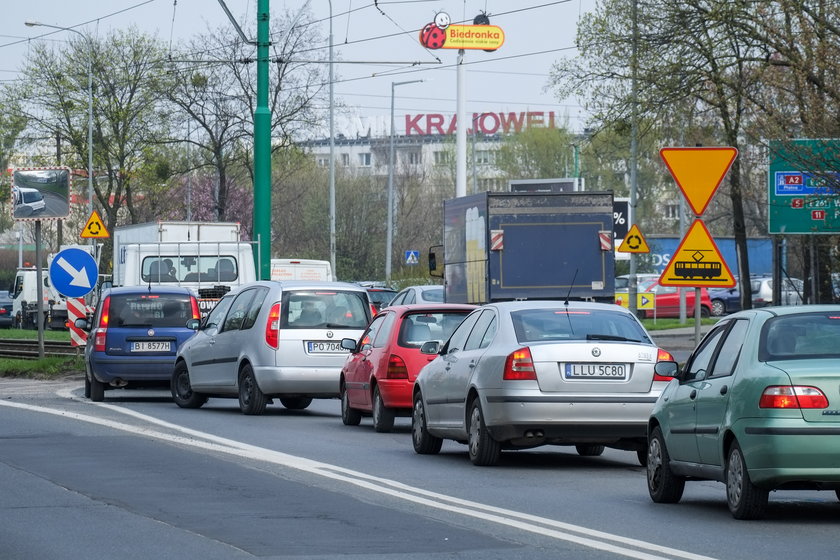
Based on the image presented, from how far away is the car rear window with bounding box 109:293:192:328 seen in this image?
2303 cm

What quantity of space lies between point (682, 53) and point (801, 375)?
75.0ft

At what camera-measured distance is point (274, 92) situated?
177 feet

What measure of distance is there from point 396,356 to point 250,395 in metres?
3.48

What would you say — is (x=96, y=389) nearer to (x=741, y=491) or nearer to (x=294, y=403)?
(x=294, y=403)

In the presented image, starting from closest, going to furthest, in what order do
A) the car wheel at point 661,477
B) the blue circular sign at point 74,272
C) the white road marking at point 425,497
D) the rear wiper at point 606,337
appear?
the white road marking at point 425,497
the car wheel at point 661,477
the rear wiper at point 606,337
the blue circular sign at point 74,272

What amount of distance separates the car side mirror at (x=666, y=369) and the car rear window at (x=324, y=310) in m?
9.26

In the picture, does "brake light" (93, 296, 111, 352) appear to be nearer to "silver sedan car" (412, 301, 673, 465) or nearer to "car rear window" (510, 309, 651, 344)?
"silver sedan car" (412, 301, 673, 465)

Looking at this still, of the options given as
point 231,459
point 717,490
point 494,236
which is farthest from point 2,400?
point 717,490

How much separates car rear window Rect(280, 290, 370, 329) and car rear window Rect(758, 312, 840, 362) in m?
10.6

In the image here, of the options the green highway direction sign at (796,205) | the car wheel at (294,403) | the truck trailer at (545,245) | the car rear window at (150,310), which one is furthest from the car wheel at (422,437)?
the green highway direction sign at (796,205)

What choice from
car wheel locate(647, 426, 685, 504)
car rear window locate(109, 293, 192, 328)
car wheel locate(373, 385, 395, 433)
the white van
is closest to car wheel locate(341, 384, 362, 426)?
car wheel locate(373, 385, 395, 433)

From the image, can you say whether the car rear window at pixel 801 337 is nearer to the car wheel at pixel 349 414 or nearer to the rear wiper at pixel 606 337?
the rear wiper at pixel 606 337

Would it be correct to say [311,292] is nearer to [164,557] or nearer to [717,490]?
A: [717,490]

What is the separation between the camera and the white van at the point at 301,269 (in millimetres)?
40312
